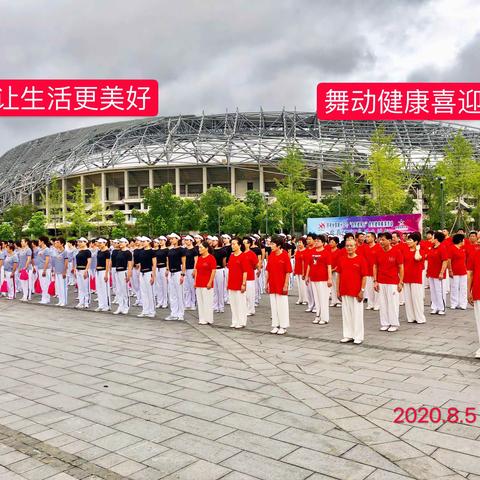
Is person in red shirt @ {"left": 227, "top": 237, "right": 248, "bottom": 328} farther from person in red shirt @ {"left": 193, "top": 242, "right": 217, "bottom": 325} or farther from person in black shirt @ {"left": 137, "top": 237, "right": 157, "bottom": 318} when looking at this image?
person in black shirt @ {"left": 137, "top": 237, "right": 157, "bottom": 318}

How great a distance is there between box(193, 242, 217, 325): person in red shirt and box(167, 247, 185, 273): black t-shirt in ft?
4.42

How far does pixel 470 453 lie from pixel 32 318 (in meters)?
9.89

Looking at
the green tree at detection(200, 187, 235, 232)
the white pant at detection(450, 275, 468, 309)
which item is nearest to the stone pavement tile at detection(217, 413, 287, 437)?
the white pant at detection(450, 275, 468, 309)

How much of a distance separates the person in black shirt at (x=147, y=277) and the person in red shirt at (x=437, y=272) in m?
6.28

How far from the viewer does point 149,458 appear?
3768 mm

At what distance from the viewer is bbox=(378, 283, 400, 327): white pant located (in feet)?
28.9

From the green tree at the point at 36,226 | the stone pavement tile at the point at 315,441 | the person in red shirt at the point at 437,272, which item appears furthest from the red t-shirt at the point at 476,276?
the green tree at the point at 36,226

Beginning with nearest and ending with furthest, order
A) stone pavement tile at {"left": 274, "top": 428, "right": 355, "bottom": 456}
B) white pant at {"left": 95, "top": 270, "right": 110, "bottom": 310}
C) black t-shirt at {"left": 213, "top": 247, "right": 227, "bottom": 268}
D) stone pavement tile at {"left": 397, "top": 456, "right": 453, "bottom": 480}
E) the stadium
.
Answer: stone pavement tile at {"left": 397, "top": 456, "right": 453, "bottom": 480} → stone pavement tile at {"left": 274, "top": 428, "right": 355, "bottom": 456} → black t-shirt at {"left": 213, "top": 247, "right": 227, "bottom": 268} → white pant at {"left": 95, "top": 270, "right": 110, "bottom": 310} → the stadium

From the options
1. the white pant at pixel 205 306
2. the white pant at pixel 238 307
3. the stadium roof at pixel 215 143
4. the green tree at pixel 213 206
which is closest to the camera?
the white pant at pixel 238 307

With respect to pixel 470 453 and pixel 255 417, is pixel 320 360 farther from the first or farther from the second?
pixel 470 453

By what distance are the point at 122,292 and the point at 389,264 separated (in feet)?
20.8

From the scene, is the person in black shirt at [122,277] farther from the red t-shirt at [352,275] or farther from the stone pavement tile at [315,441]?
the stone pavement tile at [315,441]

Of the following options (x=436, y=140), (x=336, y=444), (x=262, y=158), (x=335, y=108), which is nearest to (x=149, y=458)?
(x=336, y=444)

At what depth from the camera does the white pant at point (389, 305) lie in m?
8.80
